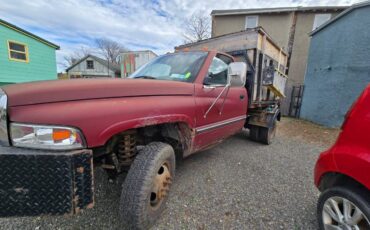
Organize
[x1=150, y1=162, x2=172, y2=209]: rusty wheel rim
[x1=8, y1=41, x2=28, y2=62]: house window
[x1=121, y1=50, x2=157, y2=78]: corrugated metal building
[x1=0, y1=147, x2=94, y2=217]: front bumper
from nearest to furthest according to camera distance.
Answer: [x1=0, y1=147, x2=94, y2=217]: front bumper, [x1=150, y1=162, x2=172, y2=209]: rusty wheel rim, [x1=8, y1=41, x2=28, y2=62]: house window, [x1=121, y1=50, x2=157, y2=78]: corrugated metal building

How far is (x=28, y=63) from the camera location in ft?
40.9

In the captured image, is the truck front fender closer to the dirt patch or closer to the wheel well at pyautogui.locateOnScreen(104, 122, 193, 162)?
the wheel well at pyautogui.locateOnScreen(104, 122, 193, 162)

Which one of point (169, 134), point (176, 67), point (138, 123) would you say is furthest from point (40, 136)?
point (176, 67)

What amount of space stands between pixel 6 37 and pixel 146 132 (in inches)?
575

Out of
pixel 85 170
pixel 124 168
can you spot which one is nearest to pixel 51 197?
pixel 85 170

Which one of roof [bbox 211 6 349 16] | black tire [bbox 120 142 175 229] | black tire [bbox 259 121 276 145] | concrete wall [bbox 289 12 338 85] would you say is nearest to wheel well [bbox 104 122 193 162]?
black tire [bbox 120 142 175 229]

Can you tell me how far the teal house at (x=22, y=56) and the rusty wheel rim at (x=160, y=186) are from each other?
1440 centimetres

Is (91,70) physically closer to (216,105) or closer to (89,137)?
(216,105)

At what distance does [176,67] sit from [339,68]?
796cm

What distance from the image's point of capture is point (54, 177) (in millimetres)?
1179

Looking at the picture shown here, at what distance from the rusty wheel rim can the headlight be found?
0.89m

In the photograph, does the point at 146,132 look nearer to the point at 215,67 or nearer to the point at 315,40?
the point at 215,67

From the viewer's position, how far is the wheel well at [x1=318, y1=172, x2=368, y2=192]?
1562mm

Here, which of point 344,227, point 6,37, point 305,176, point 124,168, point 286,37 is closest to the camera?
point 344,227
